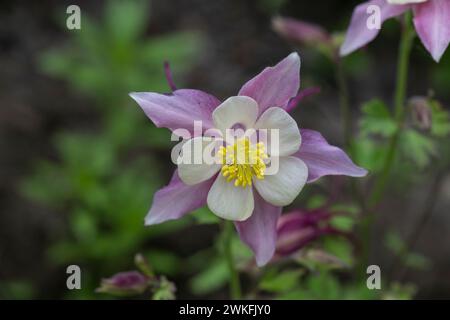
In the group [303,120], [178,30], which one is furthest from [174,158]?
[178,30]

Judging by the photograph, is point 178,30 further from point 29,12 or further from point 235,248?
point 235,248

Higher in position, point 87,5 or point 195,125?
point 87,5

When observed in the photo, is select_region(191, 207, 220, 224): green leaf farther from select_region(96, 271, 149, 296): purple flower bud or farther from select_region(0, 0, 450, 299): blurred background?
select_region(0, 0, 450, 299): blurred background

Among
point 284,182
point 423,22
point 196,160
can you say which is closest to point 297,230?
point 284,182

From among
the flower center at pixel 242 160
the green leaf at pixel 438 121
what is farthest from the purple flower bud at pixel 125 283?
the green leaf at pixel 438 121

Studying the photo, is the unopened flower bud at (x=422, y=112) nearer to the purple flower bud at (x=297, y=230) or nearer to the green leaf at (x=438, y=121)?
the green leaf at (x=438, y=121)

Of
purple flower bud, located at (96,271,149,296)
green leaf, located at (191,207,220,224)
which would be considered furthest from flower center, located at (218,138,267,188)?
purple flower bud, located at (96,271,149,296)
